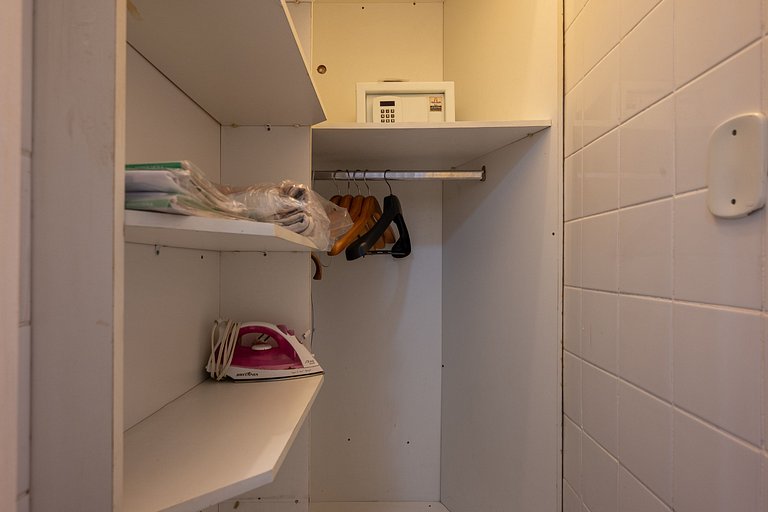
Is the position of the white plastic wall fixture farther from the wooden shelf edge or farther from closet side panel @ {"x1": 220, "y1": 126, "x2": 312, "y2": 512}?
closet side panel @ {"x1": 220, "y1": 126, "x2": 312, "y2": 512}

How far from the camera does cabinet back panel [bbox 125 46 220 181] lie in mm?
670

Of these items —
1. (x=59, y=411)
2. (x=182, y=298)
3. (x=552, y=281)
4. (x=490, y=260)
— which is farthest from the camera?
(x=490, y=260)

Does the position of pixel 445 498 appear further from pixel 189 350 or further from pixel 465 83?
pixel 465 83

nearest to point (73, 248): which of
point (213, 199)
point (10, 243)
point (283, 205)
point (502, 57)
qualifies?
point (10, 243)

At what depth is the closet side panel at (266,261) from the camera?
101cm

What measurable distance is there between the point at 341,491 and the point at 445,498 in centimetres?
42

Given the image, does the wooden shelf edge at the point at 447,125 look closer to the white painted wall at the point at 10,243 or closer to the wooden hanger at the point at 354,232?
the wooden hanger at the point at 354,232

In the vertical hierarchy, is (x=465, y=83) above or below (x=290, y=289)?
above

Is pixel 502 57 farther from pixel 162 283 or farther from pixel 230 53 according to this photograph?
pixel 162 283

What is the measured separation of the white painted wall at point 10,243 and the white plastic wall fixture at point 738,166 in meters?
0.77

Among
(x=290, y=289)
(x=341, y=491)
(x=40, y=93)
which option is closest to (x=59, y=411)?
(x=40, y=93)

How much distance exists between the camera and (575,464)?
876mm

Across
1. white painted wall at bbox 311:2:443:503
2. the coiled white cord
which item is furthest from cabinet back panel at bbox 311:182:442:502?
the coiled white cord

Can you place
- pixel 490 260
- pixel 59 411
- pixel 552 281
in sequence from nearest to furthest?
1. pixel 59 411
2. pixel 552 281
3. pixel 490 260
